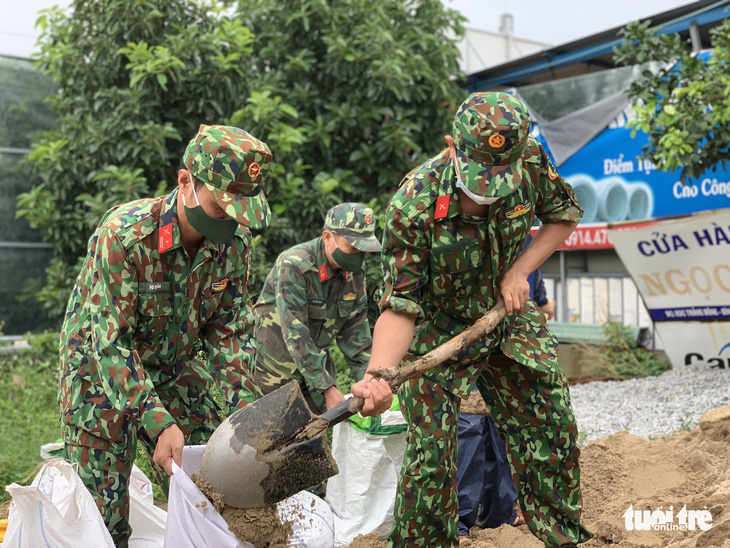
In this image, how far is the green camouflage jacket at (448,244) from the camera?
2738 millimetres

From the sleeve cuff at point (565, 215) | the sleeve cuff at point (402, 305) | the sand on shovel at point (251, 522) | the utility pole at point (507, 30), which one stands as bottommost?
the sand on shovel at point (251, 522)

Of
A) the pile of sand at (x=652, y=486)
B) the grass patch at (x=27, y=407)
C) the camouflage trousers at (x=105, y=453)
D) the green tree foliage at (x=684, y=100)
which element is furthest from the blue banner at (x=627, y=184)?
the camouflage trousers at (x=105, y=453)

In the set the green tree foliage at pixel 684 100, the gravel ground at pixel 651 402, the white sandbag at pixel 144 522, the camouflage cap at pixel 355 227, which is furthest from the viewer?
the green tree foliage at pixel 684 100

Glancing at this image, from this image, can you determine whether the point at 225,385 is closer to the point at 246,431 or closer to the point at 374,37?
the point at 246,431

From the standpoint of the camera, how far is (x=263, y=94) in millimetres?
7008

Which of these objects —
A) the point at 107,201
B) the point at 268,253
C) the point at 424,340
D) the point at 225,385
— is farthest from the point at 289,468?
the point at 107,201

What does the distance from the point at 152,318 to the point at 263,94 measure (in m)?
4.60

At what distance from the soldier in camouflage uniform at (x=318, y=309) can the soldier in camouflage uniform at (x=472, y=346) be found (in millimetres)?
846

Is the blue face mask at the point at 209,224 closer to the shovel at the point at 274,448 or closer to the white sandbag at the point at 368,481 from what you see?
the shovel at the point at 274,448

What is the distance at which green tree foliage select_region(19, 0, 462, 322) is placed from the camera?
718cm

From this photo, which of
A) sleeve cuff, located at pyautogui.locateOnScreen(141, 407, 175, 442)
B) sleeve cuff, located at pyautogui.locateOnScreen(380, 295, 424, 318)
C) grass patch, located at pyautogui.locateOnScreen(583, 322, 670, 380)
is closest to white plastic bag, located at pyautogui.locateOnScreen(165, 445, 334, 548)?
sleeve cuff, located at pyautogui.locateOnScreen(141, 407, 175, 442)

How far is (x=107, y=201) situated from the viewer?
7.32 m

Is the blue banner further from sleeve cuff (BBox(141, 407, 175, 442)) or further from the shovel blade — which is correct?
sleeve cuff (BBox(141, 407, 175, 442))

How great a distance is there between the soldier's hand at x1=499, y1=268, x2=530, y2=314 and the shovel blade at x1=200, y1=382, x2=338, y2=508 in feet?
2.69
